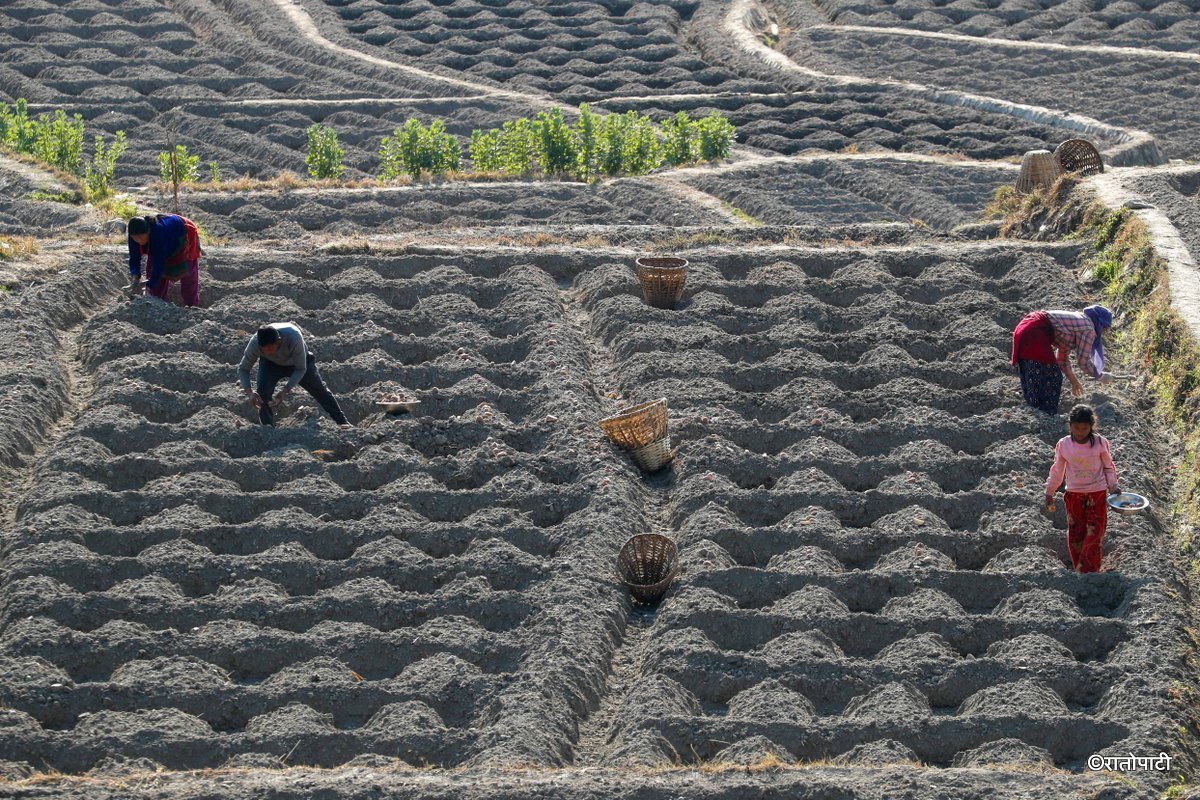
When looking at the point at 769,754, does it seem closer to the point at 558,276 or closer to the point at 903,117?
the point at 558,276

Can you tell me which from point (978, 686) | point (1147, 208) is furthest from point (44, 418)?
point (1147, 208)

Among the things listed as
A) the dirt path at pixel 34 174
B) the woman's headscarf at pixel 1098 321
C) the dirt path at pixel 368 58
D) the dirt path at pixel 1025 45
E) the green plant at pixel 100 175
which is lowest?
the dirt path at pixel 34 174

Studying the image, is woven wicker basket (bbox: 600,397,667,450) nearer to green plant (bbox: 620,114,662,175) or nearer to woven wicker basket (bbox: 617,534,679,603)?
woven wicker basket (bbox: 617,534,679,603)

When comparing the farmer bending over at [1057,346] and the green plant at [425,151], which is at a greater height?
the farmer bending over at [1057,346]

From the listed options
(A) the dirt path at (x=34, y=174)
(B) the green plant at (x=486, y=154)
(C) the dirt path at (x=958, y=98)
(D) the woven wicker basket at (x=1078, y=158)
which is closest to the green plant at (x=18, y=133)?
(A) the dirt path at (x=34, y=174)

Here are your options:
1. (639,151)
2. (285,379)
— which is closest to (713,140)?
(639,151)

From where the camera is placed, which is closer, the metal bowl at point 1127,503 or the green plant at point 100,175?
the metal bowl at point 1127,503

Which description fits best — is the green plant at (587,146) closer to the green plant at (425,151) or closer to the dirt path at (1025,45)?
the green plant at (425,151)

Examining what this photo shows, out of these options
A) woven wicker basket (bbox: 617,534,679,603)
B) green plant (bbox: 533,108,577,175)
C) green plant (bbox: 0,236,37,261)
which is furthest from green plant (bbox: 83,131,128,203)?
woven wicker basket (bbox: 617,534,679,603)
